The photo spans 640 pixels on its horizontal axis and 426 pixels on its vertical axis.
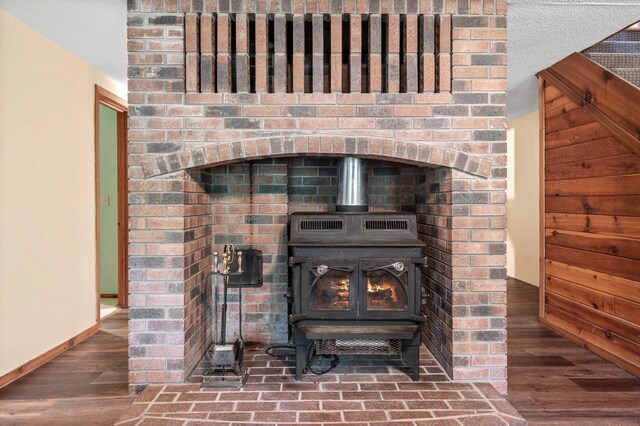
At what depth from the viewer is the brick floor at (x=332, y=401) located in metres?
2.01

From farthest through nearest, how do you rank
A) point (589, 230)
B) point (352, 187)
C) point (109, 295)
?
1. point (109, 295)
2. point (589, 230)
3. point (352, 187)

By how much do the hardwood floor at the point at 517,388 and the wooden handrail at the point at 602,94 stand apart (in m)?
1.41

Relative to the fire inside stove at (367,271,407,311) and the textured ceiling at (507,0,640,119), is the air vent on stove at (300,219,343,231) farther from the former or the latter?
the textured ceiling at (507,0,640,119)

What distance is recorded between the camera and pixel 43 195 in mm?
3002

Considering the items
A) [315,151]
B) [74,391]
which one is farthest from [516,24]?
[74,391]

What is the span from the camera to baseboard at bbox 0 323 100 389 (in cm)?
261

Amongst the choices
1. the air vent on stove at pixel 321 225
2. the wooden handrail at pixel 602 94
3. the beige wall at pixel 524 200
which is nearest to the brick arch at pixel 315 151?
the air vent on stove at pixel 321 225

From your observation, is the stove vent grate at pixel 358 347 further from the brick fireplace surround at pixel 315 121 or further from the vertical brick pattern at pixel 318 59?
the vertical brick pattern at pixel 318 59

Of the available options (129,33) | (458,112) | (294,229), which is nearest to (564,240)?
(458,112)

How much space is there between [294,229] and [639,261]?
2.16 meters

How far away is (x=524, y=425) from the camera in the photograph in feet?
6.49

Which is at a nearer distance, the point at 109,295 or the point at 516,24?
the point at 516,24

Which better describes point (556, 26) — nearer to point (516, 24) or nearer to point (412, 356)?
point (516, 24)

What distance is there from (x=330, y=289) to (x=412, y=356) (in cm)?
57
